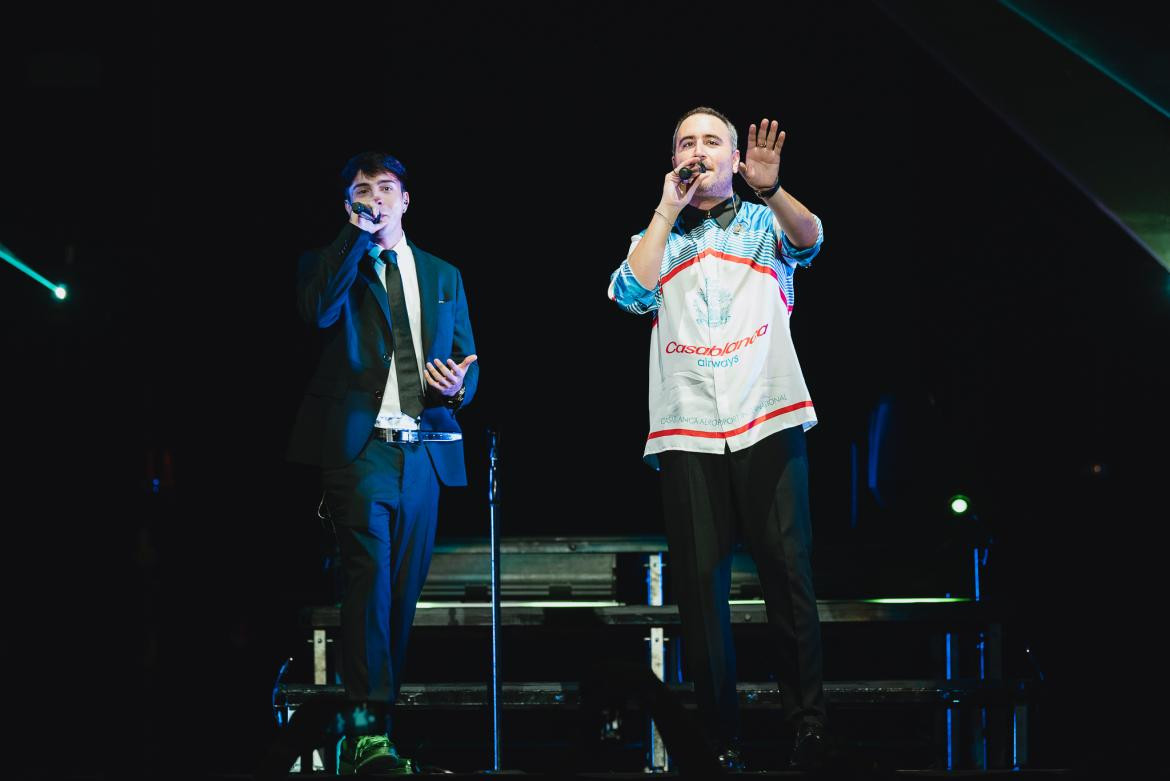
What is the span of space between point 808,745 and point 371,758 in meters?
1.19

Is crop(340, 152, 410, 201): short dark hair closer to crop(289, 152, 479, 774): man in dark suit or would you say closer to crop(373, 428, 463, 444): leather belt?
crop(289, 152, 479, 774): man in dark suit

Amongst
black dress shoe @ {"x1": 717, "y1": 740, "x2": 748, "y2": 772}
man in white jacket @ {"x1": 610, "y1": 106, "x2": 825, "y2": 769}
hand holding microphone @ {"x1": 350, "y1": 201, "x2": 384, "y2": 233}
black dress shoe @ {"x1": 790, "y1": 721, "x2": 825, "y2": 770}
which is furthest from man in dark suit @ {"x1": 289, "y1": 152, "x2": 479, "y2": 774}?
black dress shoe @ {"x1": 790, "y1": 721, "x2": 825, "y2": 770}

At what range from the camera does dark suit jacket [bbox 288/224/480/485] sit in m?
3.31

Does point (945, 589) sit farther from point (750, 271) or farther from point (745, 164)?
point (745, 164)

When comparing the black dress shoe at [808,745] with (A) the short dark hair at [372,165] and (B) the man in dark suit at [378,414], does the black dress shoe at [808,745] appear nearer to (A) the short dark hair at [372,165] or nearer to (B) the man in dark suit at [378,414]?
(B) the man in dark suit at [378,414]

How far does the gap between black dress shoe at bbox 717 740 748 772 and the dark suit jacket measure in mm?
1262

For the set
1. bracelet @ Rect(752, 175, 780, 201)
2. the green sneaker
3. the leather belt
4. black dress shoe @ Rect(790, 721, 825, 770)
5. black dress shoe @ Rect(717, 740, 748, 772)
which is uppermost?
bracelet @ Rect(752, 175, 780, 201)

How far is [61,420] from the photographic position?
6.62 metres

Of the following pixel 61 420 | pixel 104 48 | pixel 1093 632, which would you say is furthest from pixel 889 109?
pixel 61 420

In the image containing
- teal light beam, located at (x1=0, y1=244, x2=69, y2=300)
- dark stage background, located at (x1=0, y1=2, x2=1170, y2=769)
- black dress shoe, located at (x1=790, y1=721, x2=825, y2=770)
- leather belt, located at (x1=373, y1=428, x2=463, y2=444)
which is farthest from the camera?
teal light beam, located at (x1=0, y1=244, x2=69, y2=300)

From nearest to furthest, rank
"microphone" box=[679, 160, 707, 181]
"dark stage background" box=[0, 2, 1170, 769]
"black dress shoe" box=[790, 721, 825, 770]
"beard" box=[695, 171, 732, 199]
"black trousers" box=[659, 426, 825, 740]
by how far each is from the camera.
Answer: "black dress shoe" box=[790, 721, 825, 770] → "black trousers" box=[659, 426, 825, 740] → "microphone" box=[679, 160, 707, 181] → "beard" box=[695, 171, 732, 199] → "dark stage background" box=[0, 2, 1170, 769]

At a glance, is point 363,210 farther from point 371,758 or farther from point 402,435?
point 371,758

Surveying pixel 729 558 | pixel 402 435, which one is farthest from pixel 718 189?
pixel 402 435

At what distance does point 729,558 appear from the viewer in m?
3.03
